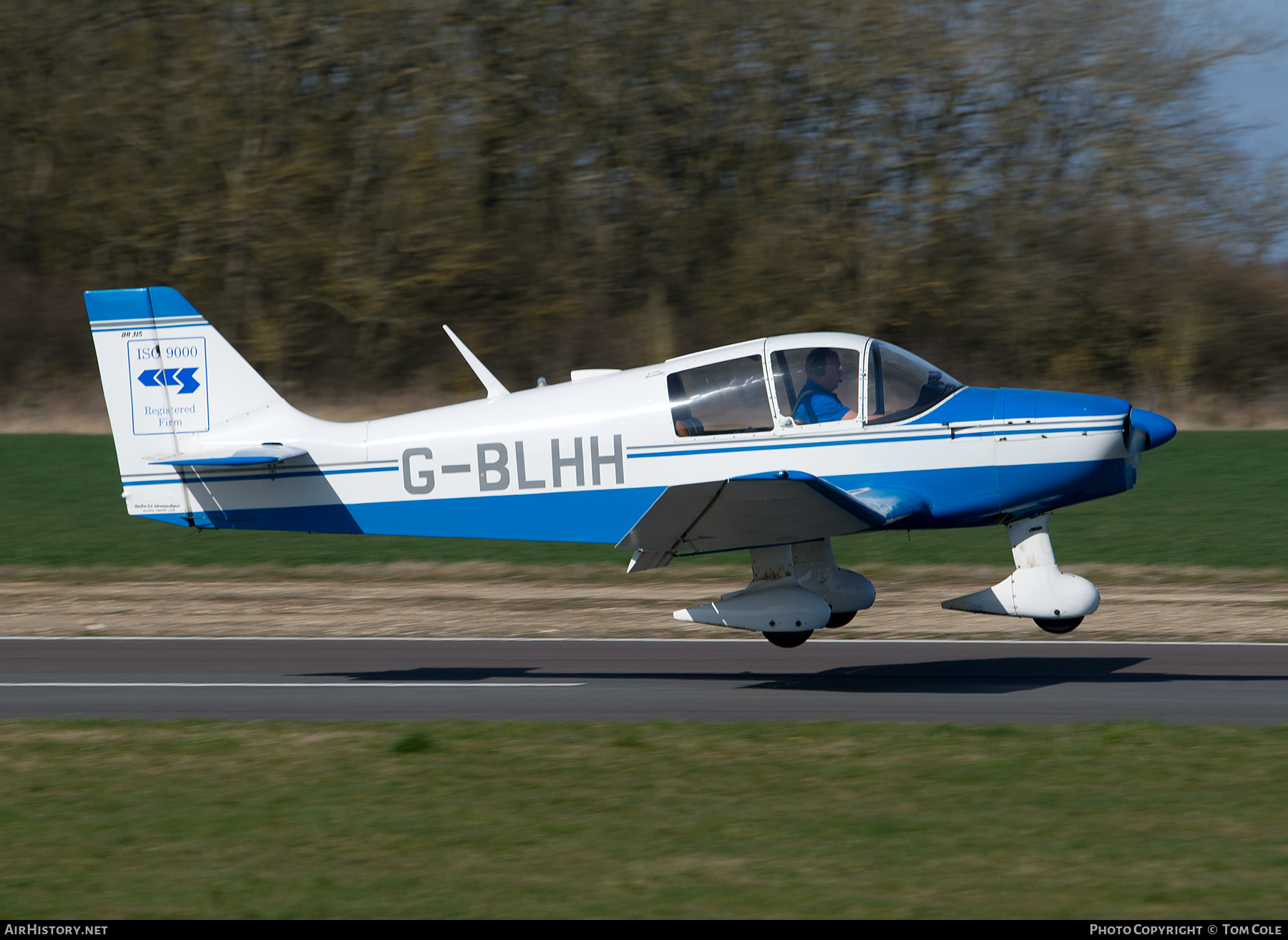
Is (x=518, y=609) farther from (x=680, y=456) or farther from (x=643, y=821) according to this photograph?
(x=643, y=821)

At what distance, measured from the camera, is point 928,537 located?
1628cm

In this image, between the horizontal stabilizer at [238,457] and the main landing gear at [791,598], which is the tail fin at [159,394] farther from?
the main landing gear at [791,598]

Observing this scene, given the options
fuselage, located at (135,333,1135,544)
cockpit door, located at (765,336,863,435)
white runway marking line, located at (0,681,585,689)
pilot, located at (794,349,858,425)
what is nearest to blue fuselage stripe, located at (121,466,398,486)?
fuselage, located at (135,333,1135,544)

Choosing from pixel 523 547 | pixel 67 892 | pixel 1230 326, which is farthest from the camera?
pixel 1230 326

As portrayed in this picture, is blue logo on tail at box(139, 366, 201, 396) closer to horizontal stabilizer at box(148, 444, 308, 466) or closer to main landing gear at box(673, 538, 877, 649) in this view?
horizontal stabilizer at box(148, 444, 308, 466)

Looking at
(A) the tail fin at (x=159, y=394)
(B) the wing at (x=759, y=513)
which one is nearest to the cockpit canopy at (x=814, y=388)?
(B) the wing at (x=759, y=513)

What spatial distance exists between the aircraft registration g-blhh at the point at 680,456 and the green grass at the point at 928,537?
18.3 ft

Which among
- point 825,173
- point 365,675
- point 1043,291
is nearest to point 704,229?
point 825,173

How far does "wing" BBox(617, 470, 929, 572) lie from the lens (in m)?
8.16

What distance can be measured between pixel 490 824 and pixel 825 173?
21.2m

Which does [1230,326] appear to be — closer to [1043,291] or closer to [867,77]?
[1043,291]

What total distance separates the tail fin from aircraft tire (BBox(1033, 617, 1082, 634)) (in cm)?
549
